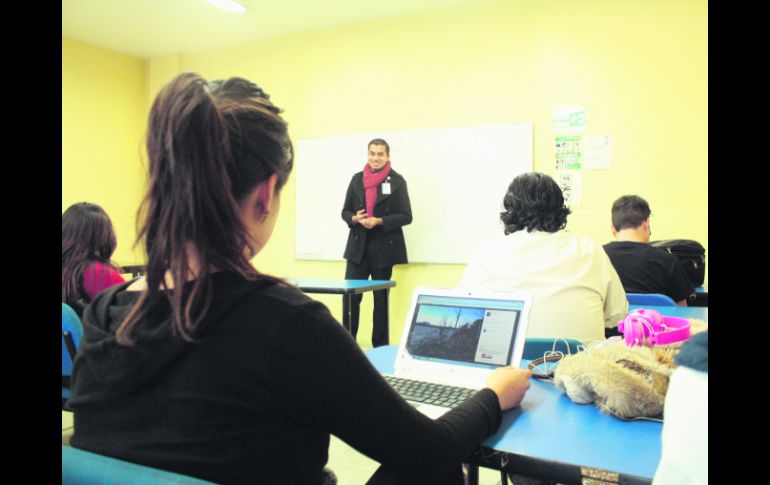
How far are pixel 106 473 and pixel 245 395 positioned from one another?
0.16 metres

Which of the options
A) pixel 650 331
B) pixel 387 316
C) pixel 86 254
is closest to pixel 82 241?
pixel 86 254

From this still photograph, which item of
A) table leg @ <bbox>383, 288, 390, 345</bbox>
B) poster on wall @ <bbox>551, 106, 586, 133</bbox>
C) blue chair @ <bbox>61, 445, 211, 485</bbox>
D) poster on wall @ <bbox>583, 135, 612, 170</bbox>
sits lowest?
table leg @ <bbox>383, 288, 390, 345</bbox>

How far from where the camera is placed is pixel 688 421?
1.78 ft

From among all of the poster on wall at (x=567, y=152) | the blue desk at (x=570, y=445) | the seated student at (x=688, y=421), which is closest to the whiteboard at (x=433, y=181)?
the poster on wall at (x=567, y=152)

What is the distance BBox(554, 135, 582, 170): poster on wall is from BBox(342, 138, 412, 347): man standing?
1.24 metres

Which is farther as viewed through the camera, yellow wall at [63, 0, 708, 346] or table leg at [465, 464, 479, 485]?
yellow wall at [63, 0, 708, 346]

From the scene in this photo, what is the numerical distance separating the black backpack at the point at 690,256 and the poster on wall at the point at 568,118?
128 centimetres

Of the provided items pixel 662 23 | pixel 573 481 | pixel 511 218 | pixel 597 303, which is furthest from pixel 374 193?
pixel 573 481

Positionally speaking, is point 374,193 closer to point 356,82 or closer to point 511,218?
point 356,82

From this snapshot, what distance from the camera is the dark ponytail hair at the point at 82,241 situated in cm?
223

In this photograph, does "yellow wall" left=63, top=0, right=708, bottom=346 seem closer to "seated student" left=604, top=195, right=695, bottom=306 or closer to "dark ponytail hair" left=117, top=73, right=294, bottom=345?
"seated student" left=604, top=195, right=695, bottom=306

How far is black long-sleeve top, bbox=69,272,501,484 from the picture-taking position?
702 millimetres

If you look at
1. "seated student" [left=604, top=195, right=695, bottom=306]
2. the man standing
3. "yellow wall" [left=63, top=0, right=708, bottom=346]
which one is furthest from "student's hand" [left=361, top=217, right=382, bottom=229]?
"seated student" [left=604, top=195, right=695, bottom=306]
